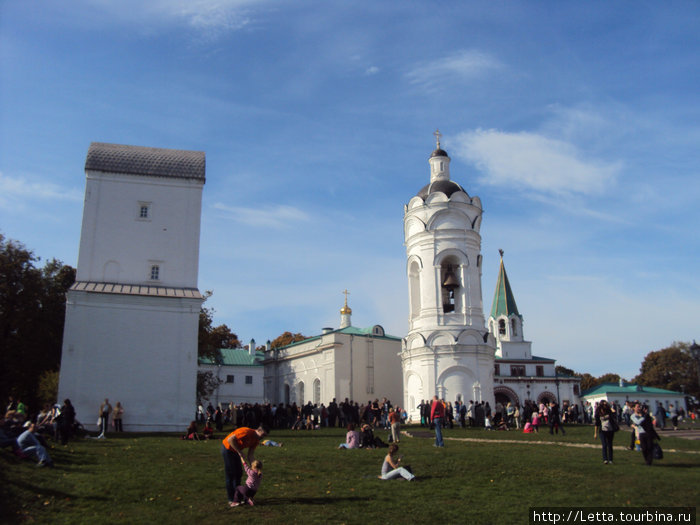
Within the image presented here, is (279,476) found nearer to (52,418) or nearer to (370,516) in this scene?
(370,516)

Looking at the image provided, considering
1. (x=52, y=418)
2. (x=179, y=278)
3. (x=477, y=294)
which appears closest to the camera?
(x=52, y=418)

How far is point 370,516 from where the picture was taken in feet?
34.0

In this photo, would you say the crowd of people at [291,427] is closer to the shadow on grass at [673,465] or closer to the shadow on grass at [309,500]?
the shadow on grass at [673,465]

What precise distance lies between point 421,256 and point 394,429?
21399mm

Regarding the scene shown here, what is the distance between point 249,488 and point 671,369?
80062 mm

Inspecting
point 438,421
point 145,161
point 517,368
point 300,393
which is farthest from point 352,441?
point 517,368

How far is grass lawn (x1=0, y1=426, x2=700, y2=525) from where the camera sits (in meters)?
10.4

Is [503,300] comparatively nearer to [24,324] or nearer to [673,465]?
[24,324]

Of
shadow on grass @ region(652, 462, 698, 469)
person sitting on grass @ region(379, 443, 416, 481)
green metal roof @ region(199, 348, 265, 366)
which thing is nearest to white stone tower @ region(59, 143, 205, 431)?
person sitting on grass @ region(379, 443, 416, 481)

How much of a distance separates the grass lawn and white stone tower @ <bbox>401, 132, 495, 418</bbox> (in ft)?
66.7

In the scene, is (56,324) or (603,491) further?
(56,324)

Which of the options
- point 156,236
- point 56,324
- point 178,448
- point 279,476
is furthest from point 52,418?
point 56,324

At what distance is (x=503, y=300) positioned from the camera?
72.8m

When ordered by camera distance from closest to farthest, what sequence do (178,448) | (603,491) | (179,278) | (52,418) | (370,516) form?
(370,516)
(603,491)
(178,448)
(52,418)
(179,278)
